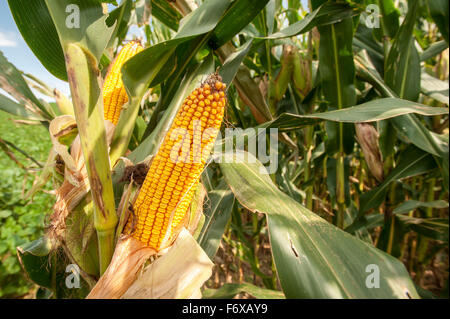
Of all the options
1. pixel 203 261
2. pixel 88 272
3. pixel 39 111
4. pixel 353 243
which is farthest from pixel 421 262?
pixel 39 111

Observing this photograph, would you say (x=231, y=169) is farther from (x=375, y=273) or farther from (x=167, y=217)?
(x=375, y=273)

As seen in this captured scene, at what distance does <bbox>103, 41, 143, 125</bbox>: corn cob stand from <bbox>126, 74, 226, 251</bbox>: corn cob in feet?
1.25

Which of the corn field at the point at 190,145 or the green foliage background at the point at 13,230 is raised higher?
the corn field at the point at 190,145

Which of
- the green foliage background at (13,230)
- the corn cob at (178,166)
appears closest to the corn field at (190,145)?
the corn cob at (178,166)

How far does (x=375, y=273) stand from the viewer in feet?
1.84

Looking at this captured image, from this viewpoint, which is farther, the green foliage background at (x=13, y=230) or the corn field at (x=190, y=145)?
the green foliage background at (x=13, y=230)

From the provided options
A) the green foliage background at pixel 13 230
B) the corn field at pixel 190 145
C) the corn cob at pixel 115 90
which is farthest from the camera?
the green foliage background at pixel 13 230

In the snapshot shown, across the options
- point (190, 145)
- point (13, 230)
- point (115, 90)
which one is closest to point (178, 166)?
point (190, 145)

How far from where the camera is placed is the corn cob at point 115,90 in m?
0.93

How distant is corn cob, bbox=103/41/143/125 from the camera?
3.06 ft

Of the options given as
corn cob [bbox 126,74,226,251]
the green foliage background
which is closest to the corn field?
corn cob [bbox 126,74,226,251]

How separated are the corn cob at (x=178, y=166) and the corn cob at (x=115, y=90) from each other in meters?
0.38

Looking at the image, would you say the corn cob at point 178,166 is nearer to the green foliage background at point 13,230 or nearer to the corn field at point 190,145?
the corn field at point 190,145

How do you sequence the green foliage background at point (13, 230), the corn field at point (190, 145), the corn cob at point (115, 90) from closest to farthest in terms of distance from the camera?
the corn field at point (190, 145), the corn cob at point (115, 90), the green foliage background at point (13, 230)
